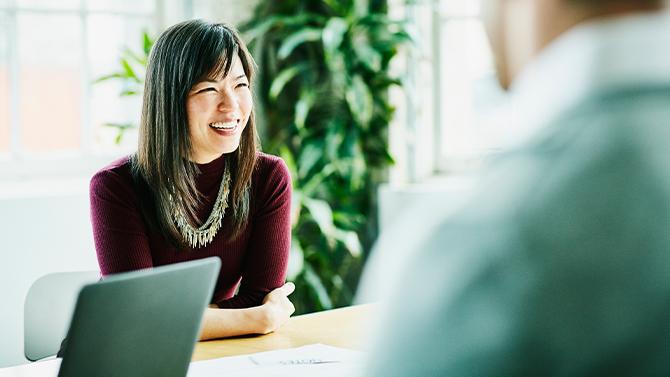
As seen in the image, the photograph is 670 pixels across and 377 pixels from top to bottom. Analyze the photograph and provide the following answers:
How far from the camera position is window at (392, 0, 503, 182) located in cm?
444

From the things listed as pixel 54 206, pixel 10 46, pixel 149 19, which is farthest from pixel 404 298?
pixel 149 19

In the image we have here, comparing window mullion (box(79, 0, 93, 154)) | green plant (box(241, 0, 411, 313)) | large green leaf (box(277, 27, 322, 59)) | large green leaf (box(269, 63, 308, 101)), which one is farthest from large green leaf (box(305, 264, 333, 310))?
window mullion (box(79, 0, 93, 154))

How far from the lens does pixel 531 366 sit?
0.35 meters

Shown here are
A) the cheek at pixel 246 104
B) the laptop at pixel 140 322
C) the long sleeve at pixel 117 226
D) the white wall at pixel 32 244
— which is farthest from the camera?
the white wall at pixel 32 244

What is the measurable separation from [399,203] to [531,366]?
12.8 ft

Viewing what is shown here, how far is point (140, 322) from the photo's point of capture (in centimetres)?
127

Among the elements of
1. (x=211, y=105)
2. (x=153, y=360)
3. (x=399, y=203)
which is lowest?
(x=399, y=203)

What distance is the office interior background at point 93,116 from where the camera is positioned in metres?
3.37

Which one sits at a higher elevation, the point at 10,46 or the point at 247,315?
the point at 10,46

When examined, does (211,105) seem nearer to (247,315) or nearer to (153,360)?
(247,315)

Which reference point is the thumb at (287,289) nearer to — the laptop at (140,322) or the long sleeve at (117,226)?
the long sleeve at (117,226)

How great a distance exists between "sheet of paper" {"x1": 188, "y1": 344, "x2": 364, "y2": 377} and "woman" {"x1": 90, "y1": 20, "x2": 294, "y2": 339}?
31 cm

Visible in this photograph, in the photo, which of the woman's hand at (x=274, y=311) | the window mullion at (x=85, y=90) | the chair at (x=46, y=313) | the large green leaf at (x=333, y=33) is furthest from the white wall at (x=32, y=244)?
the large green leaf at (x=333, y=33)

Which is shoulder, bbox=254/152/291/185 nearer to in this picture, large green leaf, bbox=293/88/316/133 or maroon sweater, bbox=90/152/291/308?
maroon sweater, bbox=90/152/291/308
